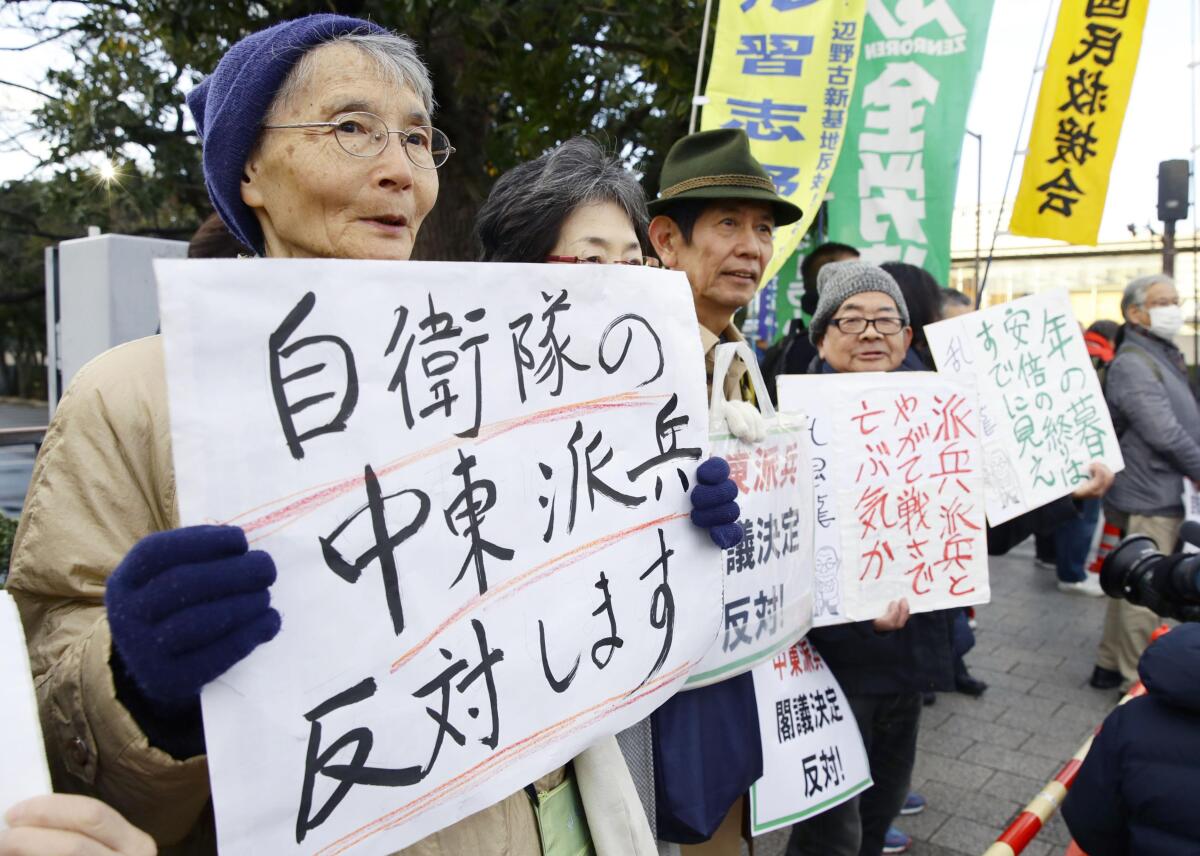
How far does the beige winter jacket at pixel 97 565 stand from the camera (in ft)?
2.77

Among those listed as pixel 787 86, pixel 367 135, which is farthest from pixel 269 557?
pixel 787 86

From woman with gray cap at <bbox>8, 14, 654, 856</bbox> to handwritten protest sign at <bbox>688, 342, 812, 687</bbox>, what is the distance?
0.40 m

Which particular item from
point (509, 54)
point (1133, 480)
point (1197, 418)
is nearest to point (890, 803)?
point (1133, 480)

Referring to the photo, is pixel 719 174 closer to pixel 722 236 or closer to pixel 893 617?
pixel 722 236

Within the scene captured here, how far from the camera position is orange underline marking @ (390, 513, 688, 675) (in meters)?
0.95

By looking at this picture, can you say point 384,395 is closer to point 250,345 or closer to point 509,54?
point 250,345

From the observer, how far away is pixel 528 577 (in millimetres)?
1062

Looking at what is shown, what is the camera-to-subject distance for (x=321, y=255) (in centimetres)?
113

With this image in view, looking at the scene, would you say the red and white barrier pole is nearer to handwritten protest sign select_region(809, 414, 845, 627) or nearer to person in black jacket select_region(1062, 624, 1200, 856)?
person in black jacket select_region(1062, 624, 1200, 856)

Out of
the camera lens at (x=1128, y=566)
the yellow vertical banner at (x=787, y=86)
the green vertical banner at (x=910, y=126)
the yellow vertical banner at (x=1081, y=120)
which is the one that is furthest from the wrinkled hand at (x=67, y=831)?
the yellow vertical banner at (x=1081, y=120)

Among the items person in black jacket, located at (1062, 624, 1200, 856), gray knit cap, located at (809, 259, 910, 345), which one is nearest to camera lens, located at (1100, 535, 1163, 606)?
person in black jacket, located at (1062, 624, 1200, 856)

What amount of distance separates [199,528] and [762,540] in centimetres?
111

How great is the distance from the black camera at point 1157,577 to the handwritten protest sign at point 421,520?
1.61 meters

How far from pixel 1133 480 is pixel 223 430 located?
4757 mm
